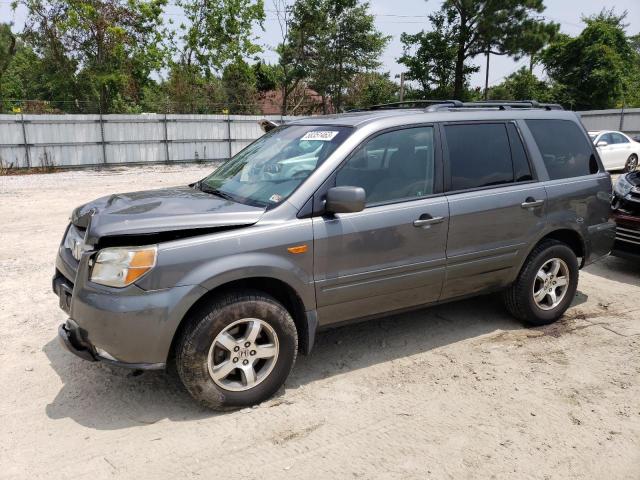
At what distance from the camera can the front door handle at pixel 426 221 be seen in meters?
3.91

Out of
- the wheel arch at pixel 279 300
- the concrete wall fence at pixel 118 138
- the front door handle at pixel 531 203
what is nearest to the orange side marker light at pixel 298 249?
the wheel arch at pixel 279 300

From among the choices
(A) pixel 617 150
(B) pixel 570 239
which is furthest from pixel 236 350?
(A) pixel 617 150

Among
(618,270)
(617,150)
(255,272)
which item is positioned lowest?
(618,270)

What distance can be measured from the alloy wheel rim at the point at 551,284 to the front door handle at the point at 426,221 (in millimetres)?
1300

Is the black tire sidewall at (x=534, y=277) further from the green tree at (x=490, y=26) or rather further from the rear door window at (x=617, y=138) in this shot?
the green tree at (x=490, y=26)

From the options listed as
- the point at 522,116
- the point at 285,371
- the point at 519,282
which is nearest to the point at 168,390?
the point at 285,371

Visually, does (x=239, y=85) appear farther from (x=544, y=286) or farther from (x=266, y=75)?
(x=544, y=286)

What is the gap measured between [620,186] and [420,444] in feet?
16.9

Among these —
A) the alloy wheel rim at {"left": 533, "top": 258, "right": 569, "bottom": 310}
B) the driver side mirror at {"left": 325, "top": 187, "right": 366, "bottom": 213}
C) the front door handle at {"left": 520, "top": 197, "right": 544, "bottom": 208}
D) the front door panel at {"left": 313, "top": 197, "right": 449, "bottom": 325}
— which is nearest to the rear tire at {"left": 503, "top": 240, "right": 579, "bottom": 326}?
the alloy wheel rim at {"left": 533, "top": 258, "right": 569, "bottom": 310}

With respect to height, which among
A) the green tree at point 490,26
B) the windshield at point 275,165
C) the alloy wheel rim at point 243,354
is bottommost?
the alloy wheel rim at point 243,354

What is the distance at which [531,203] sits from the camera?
14.7ft

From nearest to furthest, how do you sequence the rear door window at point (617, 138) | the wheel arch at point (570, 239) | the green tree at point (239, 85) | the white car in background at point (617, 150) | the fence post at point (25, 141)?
the wheel arch at point (570, 239)
the white car in background at point (617, 150)
the rear door window at point (617, 138)
the fence post at point (25, 141)
the green tree at point (239, 85)

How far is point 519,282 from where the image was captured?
4.65 meters

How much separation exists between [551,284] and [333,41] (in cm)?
3080
